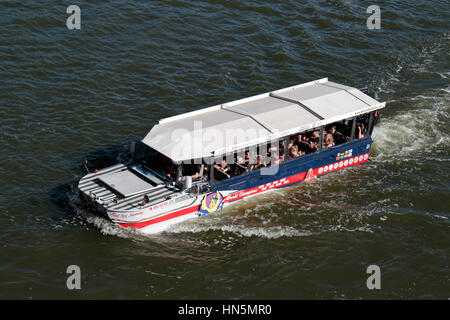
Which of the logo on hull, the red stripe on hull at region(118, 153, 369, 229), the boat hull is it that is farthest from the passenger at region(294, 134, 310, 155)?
the logo on hull

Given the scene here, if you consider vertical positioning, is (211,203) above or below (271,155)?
below

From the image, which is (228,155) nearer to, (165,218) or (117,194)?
(165,218)

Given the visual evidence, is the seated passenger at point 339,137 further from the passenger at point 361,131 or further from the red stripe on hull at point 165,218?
the red stripe on hull at point 165,218

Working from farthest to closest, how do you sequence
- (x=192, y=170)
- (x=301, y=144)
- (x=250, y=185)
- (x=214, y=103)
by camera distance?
(x=214, y=103)
(x=301, y=144)
(x=250, y=185)
(x=192, y=170)

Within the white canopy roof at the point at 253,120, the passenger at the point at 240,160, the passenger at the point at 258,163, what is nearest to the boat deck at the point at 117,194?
the white canopy roof at the point at 253,120

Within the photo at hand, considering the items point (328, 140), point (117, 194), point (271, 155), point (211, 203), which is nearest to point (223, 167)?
point (211, 203)

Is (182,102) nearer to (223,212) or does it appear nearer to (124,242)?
(223,212)
